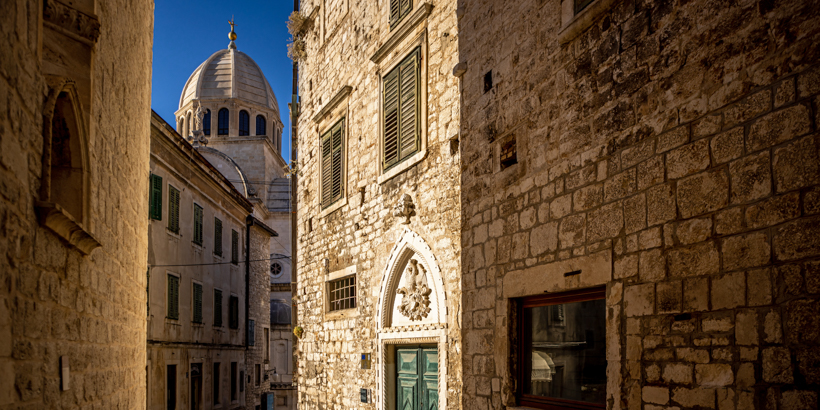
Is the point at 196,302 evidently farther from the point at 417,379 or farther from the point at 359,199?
the point at 417,379

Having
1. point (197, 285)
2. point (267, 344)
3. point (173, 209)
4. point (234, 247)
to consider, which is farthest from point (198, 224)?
point (267, 344)

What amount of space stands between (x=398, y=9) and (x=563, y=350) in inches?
263

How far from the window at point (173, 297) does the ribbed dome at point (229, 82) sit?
2386 centimetres

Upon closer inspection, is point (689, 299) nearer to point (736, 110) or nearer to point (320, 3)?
point (736, 110)

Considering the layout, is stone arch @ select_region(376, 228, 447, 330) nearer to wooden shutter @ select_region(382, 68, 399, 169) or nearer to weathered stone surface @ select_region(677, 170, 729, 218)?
wooden shutter @ select_region(382, 68, 399, 169)

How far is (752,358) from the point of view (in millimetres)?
3590

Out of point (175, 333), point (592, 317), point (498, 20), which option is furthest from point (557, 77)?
point (175, 333)

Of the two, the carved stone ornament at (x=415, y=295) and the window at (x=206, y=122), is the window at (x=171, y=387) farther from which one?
the window at (x=206, y=122)

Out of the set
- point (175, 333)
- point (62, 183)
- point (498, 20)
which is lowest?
point (175, 333)

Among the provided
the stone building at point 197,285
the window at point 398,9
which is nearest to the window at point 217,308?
the stone building at point 197,285

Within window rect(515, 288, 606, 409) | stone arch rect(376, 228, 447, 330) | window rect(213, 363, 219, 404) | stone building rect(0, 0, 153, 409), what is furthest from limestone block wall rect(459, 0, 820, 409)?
window rect(213, 363, 219, 404)

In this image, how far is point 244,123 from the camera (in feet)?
127

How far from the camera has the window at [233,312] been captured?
21875mm

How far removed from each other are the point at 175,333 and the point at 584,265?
13252 mm
